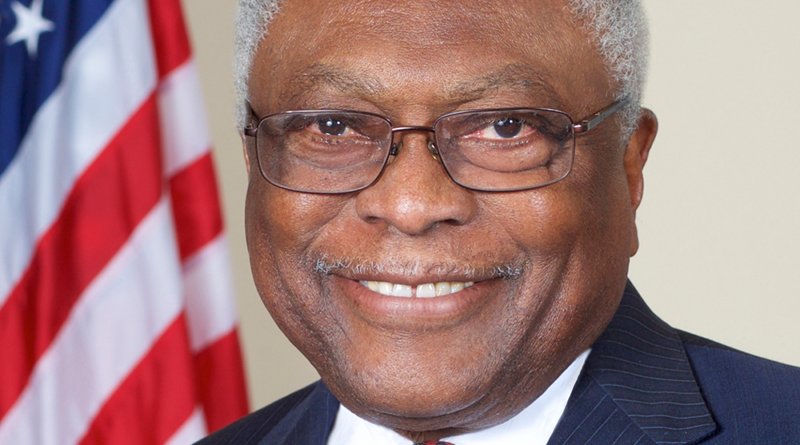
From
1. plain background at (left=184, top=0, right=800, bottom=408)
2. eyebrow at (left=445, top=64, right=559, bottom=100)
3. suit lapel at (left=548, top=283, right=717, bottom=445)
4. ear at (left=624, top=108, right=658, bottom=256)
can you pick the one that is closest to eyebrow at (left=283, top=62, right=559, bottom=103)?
eyebrow at (left=445, top=64, right=559, bottom=100)

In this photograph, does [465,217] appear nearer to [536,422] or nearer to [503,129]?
[503,129]

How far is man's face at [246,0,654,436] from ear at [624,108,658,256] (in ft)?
0.23

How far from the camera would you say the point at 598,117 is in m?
1.57

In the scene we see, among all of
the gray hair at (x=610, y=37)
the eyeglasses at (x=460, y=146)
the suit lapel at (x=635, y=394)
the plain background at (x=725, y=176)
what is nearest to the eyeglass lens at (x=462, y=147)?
the eyeglasses at (x=460, y=146)

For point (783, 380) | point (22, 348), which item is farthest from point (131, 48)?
point (783, 380)

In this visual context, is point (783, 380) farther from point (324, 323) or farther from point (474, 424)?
point (324, 323)

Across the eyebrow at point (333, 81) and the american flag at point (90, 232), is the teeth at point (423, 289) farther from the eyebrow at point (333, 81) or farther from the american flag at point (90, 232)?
the american flag at point (90, 232)

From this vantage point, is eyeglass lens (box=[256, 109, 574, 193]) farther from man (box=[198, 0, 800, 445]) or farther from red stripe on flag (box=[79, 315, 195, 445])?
red stripe on flag (box=[79, 315, 195, 445])

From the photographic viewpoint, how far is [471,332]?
1.53 metres

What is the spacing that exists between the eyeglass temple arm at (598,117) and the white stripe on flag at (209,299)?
1586mm

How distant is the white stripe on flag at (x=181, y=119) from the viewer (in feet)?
9.73

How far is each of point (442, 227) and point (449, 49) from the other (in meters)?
0.21

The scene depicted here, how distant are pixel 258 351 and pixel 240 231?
14.8 inches

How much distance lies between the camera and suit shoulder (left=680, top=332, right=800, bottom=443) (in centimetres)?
161
